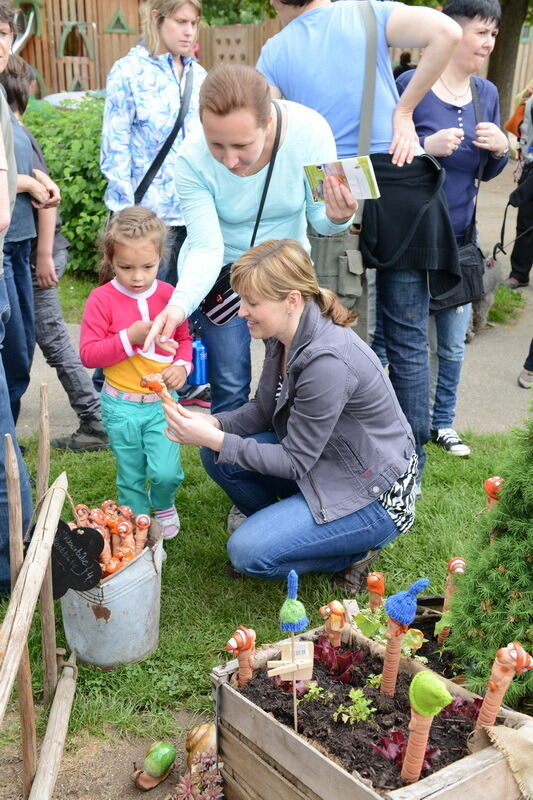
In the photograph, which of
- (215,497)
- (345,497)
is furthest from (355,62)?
(215,497)

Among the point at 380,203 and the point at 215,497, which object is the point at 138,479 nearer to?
the point at 215,497

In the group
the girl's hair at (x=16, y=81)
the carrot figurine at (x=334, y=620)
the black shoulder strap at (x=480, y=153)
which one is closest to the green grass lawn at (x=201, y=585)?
the carrot figurine at (x=334, y=620)

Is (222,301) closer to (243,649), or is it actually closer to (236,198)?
(236,198)

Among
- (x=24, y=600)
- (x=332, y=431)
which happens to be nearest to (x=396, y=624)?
(x=24, y=600)

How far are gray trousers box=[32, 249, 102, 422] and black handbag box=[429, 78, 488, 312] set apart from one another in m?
1.91

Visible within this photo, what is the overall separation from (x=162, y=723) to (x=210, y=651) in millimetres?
360

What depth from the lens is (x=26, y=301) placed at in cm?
388

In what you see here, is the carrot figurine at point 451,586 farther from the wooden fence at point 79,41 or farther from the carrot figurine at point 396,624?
the wooden fence at point 79,41

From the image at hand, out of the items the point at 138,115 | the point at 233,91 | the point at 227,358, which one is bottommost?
the point at 227,358

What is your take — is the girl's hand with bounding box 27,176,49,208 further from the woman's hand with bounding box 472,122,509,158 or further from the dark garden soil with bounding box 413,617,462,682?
the dark garden soil with bounding box 413,617,462,682

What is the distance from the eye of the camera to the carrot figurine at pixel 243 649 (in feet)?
6.78

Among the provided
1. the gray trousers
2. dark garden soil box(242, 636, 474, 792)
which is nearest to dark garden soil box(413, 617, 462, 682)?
dark garden soil box(242, 636, 474, 792)

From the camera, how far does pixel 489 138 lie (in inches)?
159

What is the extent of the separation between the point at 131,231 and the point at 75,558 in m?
1.33
